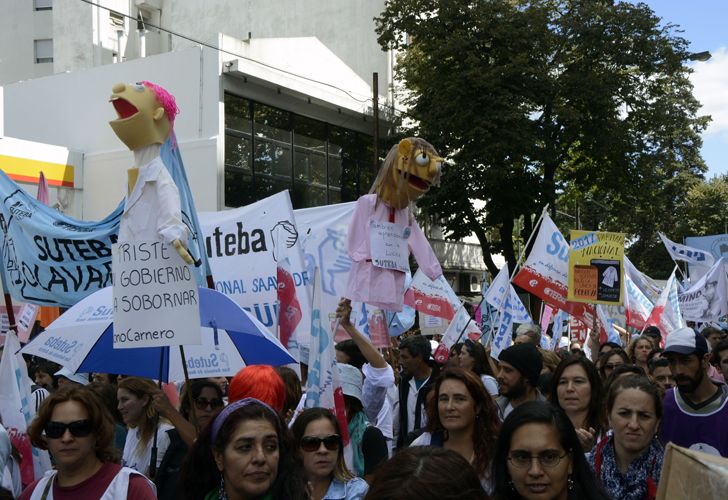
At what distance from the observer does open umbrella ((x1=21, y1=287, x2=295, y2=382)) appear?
17.9 ft

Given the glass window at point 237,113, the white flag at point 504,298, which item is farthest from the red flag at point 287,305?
the glass window at point 237,113

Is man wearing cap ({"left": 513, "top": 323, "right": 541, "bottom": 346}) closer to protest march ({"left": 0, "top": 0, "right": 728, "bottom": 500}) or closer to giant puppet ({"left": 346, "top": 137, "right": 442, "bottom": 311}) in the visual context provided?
protest march ({"left": 0, "top": 0, "right": 728, "bottom": 500})

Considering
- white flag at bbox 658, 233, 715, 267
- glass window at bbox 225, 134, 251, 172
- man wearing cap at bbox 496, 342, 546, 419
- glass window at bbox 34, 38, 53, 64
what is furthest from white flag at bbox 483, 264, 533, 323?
glass window at bbox 34, 38, 53, 64

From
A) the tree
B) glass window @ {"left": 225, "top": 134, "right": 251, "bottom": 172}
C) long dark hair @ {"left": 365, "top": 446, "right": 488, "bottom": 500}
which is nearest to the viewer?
long dark hair @ {"left": 365, "top": 446, "right": 488, "bottom": 500}

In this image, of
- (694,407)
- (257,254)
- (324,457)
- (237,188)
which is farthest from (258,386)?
(237,188)

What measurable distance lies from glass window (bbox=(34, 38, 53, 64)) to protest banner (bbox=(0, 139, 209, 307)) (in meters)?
36.0

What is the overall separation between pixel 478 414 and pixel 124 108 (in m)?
2.85

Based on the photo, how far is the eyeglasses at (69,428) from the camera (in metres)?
3.97

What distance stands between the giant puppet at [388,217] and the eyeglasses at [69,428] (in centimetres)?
320

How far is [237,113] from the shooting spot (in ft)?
78.9

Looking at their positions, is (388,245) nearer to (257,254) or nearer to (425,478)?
(257,254)

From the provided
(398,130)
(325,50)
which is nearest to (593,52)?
(398,130)

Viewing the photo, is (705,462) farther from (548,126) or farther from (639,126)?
(639,126)

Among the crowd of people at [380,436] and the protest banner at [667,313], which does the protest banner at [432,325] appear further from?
the crowd of people at [380,436]
